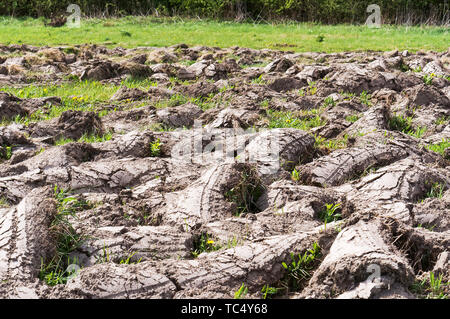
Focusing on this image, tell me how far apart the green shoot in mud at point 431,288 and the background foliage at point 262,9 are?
1724cm

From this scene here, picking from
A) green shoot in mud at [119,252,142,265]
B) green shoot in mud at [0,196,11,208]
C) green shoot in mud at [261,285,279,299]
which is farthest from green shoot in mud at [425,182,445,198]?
green shoot in mud at [0,196,11,208]

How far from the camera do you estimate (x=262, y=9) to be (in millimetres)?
19359

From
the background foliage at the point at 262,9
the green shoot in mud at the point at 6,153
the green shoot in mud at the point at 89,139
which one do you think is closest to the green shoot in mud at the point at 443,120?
the green shoot in mud at the point at 89,139

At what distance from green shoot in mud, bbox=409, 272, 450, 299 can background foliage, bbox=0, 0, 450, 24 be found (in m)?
17.2

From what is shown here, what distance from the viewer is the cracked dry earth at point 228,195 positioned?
2627 millimetres

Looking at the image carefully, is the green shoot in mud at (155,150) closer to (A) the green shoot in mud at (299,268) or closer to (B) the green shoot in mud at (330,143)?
(B) the green shoot in mud at (330,143)

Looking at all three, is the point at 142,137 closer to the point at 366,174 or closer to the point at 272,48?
the point at 366,174

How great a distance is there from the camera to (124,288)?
8.34 feet

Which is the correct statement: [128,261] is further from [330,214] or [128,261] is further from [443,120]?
[443,120]

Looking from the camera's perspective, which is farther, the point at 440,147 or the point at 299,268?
the point at 440,147

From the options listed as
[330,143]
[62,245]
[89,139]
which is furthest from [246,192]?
[89,139]

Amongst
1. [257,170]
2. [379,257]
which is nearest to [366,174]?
[257,170]

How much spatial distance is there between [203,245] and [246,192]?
700mm

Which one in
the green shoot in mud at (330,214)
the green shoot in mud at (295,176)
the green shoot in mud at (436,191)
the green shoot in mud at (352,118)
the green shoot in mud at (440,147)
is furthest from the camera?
the green shoot in mud at (352,118)
